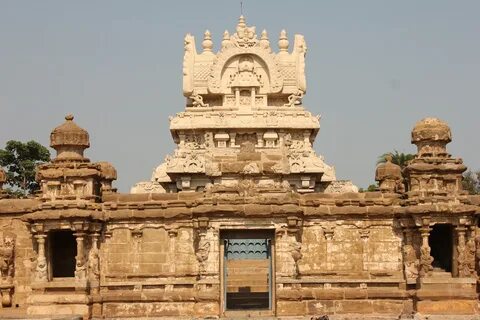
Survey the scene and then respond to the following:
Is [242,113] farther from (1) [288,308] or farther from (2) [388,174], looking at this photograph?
(1) [288,308]

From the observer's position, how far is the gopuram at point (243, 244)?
2344 cm

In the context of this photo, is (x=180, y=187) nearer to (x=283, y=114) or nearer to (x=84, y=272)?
(x=283, y=114)

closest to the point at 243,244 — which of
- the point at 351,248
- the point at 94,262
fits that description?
the point at 351,248

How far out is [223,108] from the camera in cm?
4931

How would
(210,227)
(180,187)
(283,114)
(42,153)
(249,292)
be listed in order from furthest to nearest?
(42,153), (283,114), (180,187), (249,292), (210,227)

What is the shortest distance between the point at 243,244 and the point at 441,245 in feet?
17.1

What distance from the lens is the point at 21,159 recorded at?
58.8 meters

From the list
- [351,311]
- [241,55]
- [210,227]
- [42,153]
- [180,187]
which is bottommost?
[351,311]

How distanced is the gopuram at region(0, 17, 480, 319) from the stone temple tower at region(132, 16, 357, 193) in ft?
63.7

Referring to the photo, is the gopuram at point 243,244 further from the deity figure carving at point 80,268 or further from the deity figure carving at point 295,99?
the deity figure carving at point 295,99

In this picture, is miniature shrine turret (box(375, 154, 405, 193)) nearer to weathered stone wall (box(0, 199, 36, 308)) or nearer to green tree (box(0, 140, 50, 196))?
weathered stone wall (box(0, 199, 36, 308))

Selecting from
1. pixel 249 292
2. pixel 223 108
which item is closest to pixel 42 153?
pixel 223 108

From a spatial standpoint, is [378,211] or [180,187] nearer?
[378,211]

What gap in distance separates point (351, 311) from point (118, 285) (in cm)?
581
